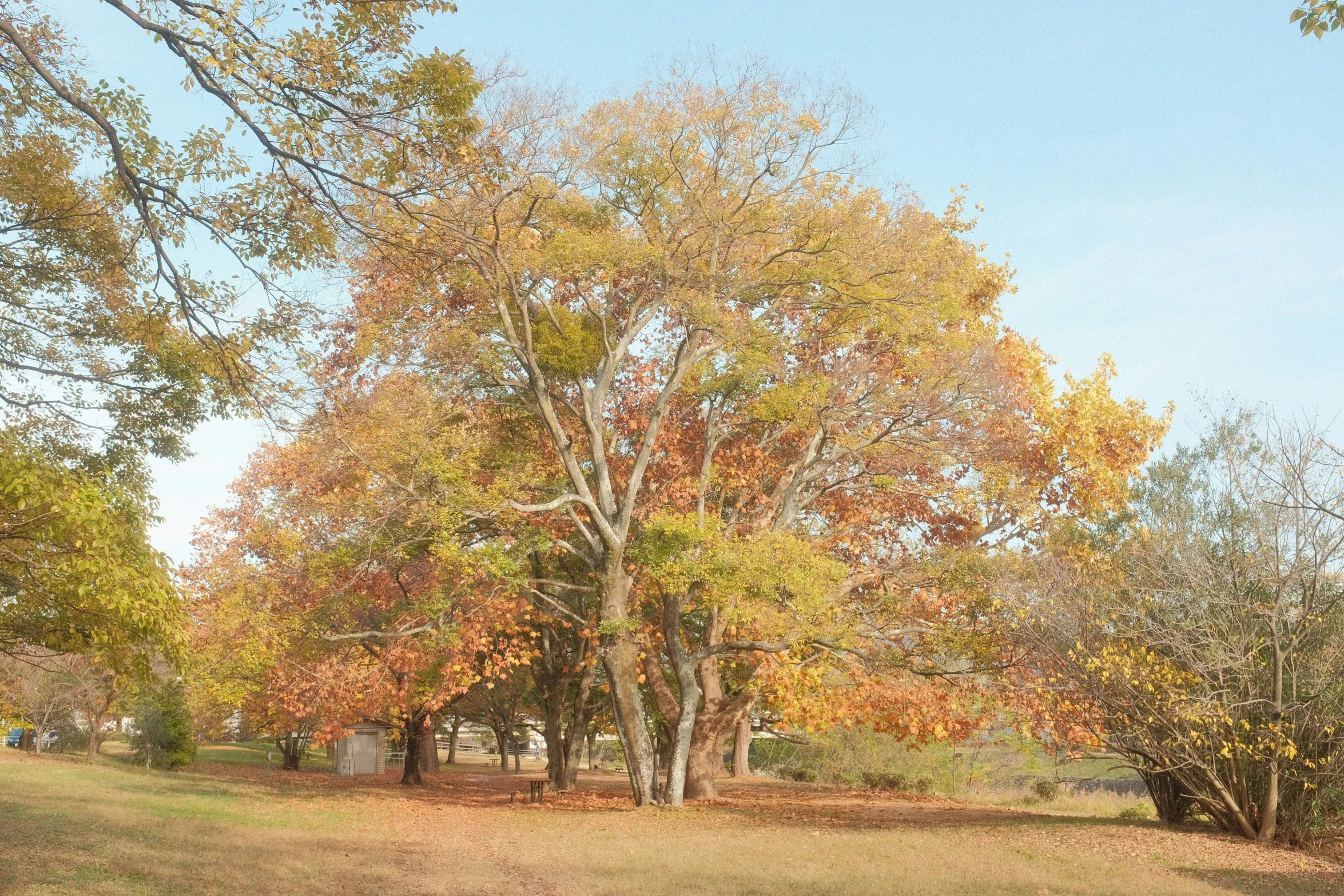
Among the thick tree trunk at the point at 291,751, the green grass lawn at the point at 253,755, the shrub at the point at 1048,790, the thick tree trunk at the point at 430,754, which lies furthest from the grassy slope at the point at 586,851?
the green grass lawn at the point at 253,755

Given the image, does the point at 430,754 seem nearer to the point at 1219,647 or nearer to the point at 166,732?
the point at 166,732

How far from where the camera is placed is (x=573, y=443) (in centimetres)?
2022

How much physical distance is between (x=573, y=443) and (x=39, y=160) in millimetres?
11701

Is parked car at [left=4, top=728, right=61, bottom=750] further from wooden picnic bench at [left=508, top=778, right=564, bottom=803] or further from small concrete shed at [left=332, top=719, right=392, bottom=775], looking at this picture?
wooden picnic bench at [left=508, top=778, right=564, bottom=803]

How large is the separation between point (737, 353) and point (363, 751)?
80.8 ft

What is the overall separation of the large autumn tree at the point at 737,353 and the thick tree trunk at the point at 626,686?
49 mm

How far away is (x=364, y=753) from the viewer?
3459cm

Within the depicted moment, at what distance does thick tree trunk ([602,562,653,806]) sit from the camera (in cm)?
1781

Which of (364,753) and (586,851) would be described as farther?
(364,753)

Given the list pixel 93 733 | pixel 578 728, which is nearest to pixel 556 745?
pixel 578 728

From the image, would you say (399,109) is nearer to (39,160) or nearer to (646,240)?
(39,160)

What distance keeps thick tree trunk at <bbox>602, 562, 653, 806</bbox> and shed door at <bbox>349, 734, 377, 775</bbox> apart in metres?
19.3

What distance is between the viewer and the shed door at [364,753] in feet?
111

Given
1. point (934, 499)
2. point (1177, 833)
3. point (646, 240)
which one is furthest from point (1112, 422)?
point (646, 240)
